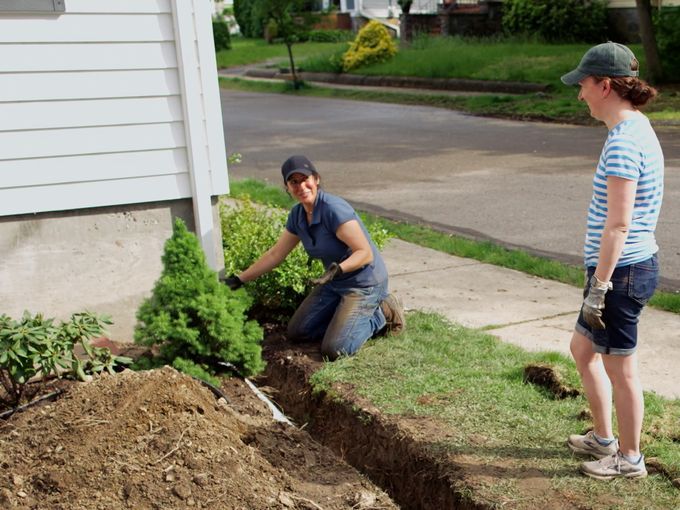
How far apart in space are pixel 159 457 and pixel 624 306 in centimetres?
204

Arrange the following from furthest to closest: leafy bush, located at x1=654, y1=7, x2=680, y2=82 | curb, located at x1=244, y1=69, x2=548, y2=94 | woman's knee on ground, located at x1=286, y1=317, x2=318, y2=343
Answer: curb, located at x1=244, y1=69, x2=548, y2=94, leafy bush, located at x1=654, y1=7, x2=680, y2=82, woman's knee on ground, located at x1=286, y1=317, x2=318, y2=343

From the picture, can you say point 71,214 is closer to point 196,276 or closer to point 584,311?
point 196,276

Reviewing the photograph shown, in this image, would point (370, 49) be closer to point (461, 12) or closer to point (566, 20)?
point (461, 12)

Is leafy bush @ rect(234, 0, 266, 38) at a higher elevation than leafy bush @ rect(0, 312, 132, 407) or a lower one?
higher

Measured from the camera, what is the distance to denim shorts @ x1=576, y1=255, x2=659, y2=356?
3.55 meters

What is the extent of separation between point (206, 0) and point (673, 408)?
3.63 metres

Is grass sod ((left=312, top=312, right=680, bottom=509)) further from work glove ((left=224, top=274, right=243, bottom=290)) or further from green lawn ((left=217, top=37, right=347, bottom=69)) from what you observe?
green lawn ((left=217, top=37, right=347, bottom=69))

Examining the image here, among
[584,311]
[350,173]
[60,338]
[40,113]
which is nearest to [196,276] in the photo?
[60,338]

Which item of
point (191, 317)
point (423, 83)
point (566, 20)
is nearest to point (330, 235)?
point (191, 317)

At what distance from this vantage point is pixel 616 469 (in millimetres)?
3717

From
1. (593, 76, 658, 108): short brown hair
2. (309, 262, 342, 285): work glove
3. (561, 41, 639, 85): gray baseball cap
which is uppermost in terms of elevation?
(561, 41, 639, 85): gray baseball cap

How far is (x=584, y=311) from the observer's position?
138 inches

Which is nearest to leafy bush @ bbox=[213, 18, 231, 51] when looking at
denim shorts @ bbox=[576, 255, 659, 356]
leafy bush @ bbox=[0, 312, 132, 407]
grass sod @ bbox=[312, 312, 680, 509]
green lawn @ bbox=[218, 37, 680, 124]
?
green lawn @ bbox=[218, 37, 680, 124]

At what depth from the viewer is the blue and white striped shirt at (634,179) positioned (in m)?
3.39
